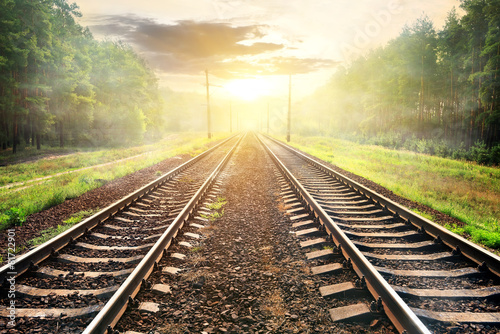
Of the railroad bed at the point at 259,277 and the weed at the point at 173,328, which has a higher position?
the railroad bed at the point at 259,277

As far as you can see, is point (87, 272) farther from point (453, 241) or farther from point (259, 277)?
point (453, 241)

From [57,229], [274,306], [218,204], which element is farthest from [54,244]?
[218,204]


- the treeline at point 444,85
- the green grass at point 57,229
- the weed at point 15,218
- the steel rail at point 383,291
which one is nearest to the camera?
the steel rail at point 383,291

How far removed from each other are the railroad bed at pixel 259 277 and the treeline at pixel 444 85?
22.7m

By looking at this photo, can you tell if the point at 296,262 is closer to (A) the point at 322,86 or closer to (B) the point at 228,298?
(B) the point at 228,298

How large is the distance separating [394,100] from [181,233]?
Result: 4324cm

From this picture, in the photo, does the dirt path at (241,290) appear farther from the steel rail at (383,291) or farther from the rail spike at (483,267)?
the rail spike at (483,267)

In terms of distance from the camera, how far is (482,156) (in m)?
21.2

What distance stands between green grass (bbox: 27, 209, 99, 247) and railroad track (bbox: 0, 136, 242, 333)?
79 centimetres

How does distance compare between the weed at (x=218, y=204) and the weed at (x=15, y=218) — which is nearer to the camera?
the weed at (x=15, y=218)

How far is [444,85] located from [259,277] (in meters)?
44.2

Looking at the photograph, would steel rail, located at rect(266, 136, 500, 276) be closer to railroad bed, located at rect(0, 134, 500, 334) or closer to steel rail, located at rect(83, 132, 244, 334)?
railroad bed, located at rect(0, 134, 500, 334)

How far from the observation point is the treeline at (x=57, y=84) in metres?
24.2

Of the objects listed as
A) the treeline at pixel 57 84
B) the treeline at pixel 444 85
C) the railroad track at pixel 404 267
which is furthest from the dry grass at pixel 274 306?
the treeline at pixel 57 84
